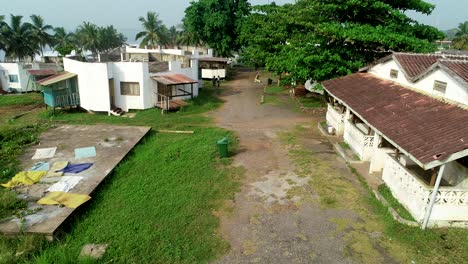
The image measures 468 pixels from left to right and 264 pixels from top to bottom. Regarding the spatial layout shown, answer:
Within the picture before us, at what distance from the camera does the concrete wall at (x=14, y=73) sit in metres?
36.2

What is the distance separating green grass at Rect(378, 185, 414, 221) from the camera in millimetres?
9156

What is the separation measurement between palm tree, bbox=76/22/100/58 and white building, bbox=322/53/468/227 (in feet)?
209

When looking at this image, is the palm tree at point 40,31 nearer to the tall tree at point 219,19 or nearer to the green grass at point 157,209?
the tall tree at point 219,19

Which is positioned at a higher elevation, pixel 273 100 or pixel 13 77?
pixel 13 77

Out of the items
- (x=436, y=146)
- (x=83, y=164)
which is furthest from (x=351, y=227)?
(x=83, y=164)

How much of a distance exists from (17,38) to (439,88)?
175 ft

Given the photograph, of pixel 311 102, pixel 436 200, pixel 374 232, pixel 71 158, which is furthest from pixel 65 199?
pixel 311 102

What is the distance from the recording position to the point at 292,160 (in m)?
13.8

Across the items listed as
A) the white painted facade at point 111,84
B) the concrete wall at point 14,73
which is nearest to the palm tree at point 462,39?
the white painted facade at point 111,84

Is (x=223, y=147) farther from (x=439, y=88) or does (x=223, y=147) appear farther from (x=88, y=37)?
(x=88, y=37)

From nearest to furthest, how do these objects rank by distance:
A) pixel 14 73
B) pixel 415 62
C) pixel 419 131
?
1. pixel 419 131
2. pixel 415 62
3. pixel 14 73

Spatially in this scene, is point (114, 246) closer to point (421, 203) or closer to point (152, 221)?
point (152, 221)

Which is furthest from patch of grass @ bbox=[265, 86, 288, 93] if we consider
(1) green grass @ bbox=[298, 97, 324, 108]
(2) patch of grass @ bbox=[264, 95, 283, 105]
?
(1) green grass @ bbox=[298, 97, 324, 108]

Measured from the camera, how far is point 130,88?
2362 cm
